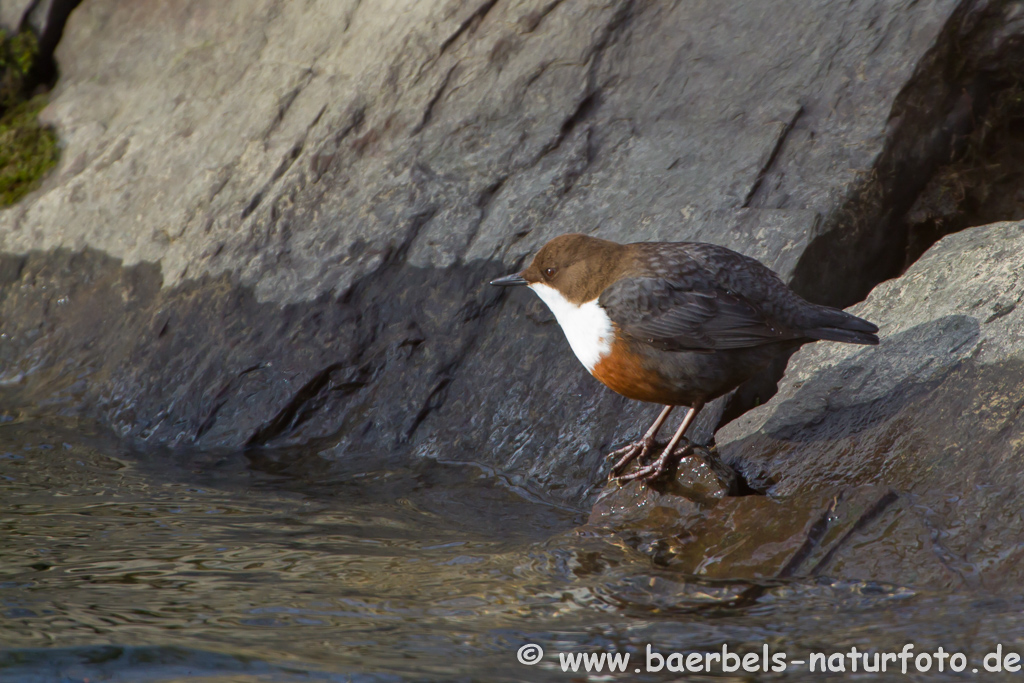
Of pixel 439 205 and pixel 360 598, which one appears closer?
pixel 360 598

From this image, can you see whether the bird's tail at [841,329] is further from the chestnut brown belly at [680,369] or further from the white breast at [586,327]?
the white breast at [586,327]

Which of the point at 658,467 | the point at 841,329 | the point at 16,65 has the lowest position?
the point at 658,467

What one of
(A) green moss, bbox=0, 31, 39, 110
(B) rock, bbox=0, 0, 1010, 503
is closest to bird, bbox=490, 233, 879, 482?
(B) rock, bbox=0, 0, 1010, 503

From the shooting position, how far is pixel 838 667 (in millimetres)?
2252

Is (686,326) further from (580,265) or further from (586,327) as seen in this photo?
(580,265)

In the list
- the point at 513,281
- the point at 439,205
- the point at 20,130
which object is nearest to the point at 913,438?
the point at 513,281

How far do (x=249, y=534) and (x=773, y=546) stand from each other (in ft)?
5.93

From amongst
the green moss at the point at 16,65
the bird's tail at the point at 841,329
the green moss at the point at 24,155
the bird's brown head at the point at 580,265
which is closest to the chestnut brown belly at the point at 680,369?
the bird's tail at the point at 841,329

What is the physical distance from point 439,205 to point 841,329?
230 cm

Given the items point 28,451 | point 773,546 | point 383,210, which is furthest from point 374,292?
point 773,546

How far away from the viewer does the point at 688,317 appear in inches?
132

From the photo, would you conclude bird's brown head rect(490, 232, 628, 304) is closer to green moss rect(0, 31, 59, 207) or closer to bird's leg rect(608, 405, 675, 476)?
bird's leg rect(608, 405, 675, 476)

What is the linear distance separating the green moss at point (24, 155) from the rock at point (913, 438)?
469cm

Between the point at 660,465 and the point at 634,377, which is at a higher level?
the point at 634,377
